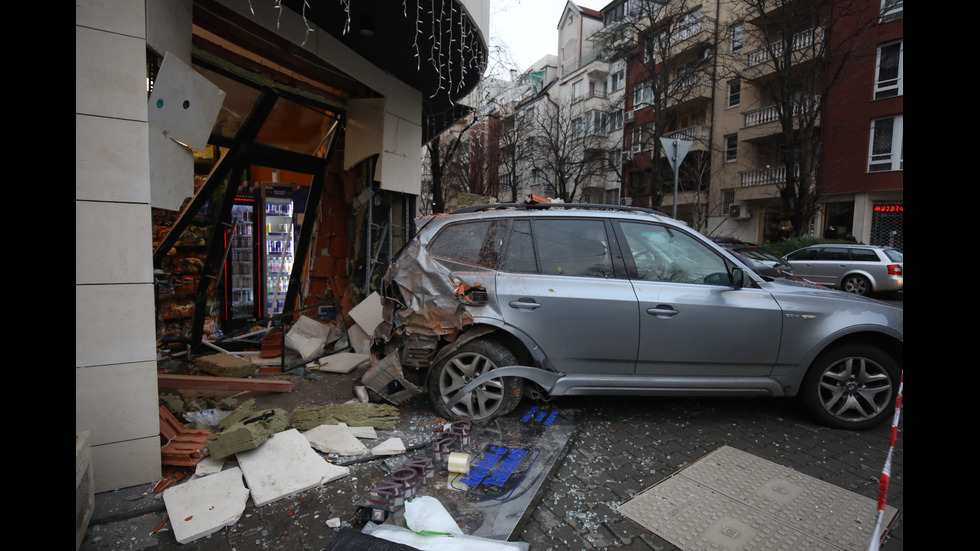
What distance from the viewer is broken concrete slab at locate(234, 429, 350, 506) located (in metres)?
2.90

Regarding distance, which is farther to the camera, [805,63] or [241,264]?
[805,63]

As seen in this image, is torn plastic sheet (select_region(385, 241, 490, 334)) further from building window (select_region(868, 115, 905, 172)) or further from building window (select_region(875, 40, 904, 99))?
building window (select_region(875, 40, 904, 99))

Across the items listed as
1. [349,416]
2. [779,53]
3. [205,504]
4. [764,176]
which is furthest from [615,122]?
[205,504]

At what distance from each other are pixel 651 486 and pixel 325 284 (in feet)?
19.0

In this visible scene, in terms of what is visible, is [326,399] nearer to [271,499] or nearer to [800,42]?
[271,499]

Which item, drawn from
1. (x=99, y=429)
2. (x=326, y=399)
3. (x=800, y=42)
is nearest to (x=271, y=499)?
(x=99, y=429)

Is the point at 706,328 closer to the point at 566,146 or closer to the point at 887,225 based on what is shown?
the point at 887,225

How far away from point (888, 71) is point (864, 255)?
36.1 ft

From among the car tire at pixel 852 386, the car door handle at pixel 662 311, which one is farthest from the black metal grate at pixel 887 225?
the car door handle at pixel 662 311

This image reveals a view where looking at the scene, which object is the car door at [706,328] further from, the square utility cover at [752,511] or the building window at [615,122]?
the building window at [615,122]

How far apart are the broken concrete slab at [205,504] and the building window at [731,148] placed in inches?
1085

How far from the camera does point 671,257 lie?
4.06m

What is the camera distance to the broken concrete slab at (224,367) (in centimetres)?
512
